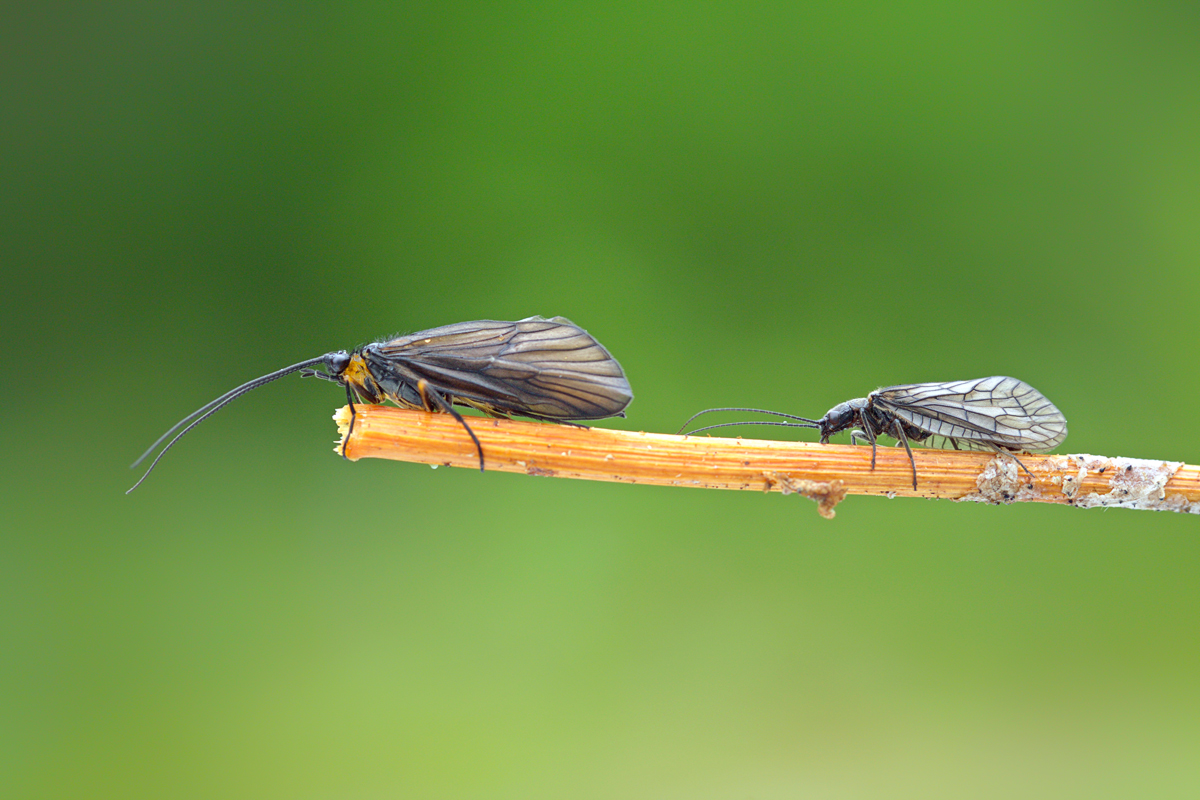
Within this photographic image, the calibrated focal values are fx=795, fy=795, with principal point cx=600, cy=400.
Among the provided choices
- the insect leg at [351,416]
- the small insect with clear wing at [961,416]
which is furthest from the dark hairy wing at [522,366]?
the small insect with clear wing at [961,416]

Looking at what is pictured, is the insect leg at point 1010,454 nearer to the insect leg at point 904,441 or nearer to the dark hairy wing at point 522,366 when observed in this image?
the insect leg at point 904,441

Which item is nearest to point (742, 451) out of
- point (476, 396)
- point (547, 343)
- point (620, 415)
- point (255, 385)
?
point (620, 415)

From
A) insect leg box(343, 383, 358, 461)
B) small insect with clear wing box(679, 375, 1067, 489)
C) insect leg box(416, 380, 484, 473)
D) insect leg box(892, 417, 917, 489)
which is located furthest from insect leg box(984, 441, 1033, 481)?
insect leg box(343, 383, 358, 461)

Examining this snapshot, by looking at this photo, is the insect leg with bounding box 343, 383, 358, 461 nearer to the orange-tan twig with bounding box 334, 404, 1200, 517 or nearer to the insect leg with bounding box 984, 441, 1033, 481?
the orange-tan twig with bounding box 334, 404, 1200, 517

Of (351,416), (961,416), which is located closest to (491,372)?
(351,416)

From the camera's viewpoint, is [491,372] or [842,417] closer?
[491,372]

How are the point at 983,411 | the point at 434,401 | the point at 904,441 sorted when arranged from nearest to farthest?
the point at 434,401 < the point at 904,441 < the point at 983,411

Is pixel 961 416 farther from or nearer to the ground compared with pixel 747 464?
farther from the ground

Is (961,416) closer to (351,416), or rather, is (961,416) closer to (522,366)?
(522,366)


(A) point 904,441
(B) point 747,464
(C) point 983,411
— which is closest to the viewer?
(B) point 747,464
